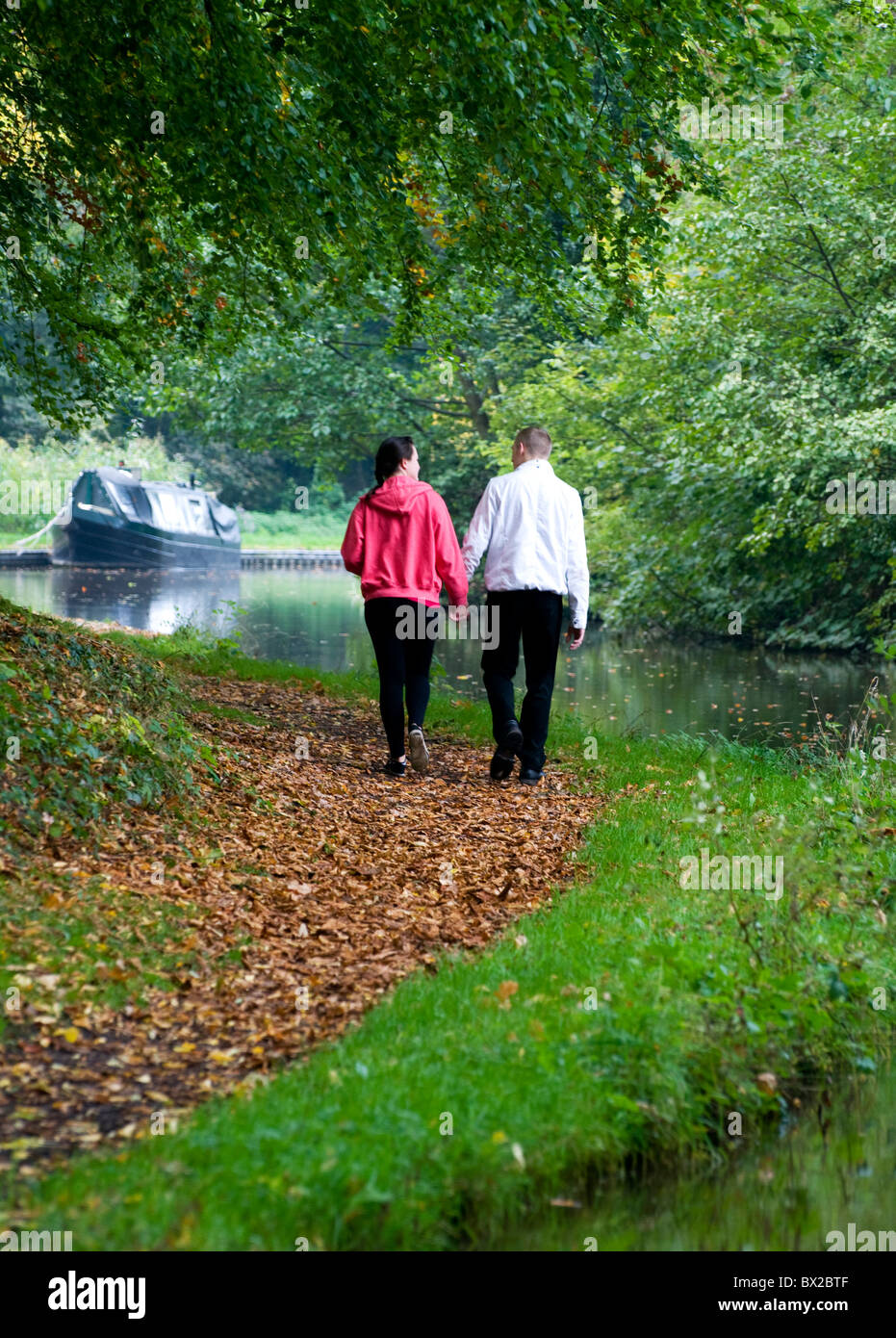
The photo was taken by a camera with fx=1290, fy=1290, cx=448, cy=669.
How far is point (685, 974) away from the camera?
5012 mm

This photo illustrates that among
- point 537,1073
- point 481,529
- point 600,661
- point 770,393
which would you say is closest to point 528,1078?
point 537,1073

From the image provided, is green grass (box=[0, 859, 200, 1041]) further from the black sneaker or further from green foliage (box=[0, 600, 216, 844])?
the black sneaker

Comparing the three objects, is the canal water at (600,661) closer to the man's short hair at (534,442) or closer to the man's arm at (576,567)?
the man's arm at (576,567)

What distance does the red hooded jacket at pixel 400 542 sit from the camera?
860cm

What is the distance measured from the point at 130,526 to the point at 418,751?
33306 millimetres

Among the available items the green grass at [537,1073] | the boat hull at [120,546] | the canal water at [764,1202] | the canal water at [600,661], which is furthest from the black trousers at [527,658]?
the boat hull at [120,546]

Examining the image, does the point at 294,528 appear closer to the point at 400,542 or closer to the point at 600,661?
the point at 600,661

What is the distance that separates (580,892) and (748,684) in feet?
40.0

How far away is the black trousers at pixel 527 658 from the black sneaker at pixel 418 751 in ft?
1.70

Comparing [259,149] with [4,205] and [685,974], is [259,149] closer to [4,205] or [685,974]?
[4,205]

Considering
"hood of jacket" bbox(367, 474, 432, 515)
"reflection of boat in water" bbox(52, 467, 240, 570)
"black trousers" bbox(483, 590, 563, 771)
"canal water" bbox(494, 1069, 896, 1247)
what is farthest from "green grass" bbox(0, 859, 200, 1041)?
"reflection of boat in water" bbox(52, 467, 240, 570)

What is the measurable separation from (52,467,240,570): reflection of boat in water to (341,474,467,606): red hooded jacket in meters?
32.7

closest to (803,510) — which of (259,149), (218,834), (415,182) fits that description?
(415,182)

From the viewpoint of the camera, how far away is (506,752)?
353 inches
